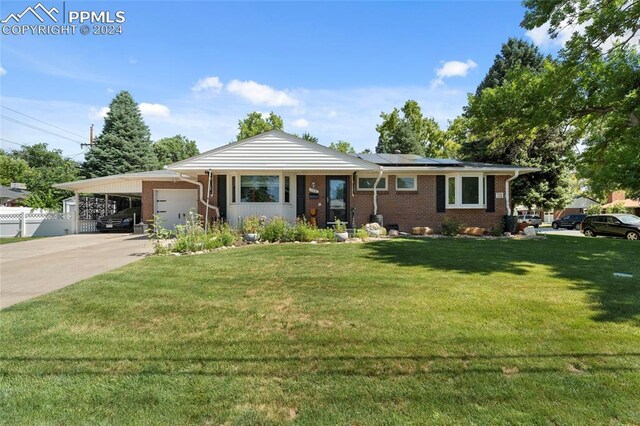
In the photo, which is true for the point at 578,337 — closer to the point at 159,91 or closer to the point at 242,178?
the point at 242,178

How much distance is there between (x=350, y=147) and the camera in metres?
46.2

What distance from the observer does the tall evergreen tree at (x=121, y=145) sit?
1061 inches

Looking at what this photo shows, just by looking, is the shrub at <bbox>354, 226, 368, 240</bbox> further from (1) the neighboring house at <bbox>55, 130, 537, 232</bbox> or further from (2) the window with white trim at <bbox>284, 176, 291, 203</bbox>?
(2) the window with white trim at <bbox>284, 176, 291, 203</bbox>

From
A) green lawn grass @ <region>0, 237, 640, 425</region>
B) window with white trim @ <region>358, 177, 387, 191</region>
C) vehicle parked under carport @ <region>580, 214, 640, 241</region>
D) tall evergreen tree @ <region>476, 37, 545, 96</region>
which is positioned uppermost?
tall evergreen tree @ <region>476, 37, 545, 96</region>

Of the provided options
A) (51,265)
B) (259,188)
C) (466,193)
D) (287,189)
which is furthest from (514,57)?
(51,265)

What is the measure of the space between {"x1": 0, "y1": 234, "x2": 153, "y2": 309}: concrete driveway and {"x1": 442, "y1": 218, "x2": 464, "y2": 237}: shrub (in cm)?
1067

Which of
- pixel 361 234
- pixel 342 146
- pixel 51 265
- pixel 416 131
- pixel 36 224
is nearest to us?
pixel 51 265

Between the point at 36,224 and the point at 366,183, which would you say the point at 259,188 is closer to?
the point at 366,183

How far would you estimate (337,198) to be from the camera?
1376 cm

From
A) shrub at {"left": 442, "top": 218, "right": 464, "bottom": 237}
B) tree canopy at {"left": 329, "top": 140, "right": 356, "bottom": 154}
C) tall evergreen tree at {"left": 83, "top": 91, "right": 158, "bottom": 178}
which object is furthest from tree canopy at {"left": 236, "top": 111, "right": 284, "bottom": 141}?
shrub at {"left": 442, "top": 218, "right": 464, "bottom": 237}

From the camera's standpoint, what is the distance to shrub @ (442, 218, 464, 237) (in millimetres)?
12641

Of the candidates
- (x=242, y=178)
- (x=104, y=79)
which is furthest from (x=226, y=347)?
(x=104, y=79)

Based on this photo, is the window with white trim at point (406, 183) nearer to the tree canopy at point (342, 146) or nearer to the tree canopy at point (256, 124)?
the tree canopy at point (256, 124)

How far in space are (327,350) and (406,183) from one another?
1187 cm
